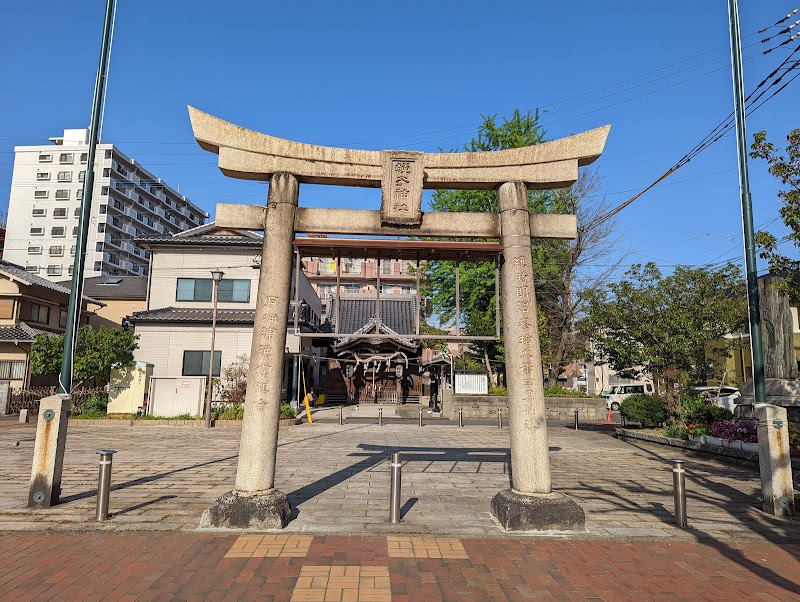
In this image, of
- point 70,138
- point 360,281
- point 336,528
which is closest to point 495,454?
point 336,528

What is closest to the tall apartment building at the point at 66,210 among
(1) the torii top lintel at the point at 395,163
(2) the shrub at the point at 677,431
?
(1) the torii top lintel at the point at 395,163

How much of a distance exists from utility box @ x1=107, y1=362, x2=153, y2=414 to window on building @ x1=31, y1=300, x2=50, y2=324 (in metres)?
11.8

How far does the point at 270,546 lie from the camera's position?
6152mm

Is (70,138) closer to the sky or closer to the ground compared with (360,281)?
closer to the sky

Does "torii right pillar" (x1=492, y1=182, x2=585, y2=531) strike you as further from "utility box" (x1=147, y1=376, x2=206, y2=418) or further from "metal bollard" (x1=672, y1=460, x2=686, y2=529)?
"utility box" (x1=147, y1=376, x2=206, y2=418)

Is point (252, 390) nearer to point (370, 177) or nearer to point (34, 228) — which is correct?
point (370, 177)

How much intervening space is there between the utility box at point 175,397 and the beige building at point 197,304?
19.5ft

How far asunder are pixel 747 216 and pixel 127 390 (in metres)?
23.5

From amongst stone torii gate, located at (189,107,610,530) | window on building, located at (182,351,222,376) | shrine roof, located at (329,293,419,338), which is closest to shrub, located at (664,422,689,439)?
stone torii gate, located at (189,107,610,530)

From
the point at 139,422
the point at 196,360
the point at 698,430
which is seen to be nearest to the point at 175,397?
the point at 139,422

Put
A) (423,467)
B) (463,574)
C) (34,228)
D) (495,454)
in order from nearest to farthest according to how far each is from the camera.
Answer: (463,574), (423,467), (495,454), (34,228)

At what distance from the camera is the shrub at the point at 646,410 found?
19172 millimetres

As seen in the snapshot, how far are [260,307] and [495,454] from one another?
9.34m

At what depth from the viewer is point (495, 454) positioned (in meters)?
14.0
